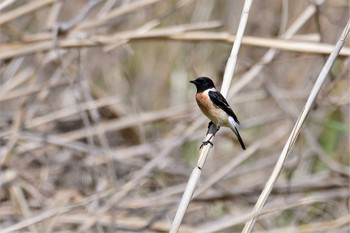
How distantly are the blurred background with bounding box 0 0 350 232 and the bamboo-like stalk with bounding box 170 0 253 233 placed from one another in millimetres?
892

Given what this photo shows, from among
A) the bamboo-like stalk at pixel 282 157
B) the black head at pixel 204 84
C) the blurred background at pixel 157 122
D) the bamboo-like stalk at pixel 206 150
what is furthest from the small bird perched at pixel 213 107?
the bamboo-like stalk at pixel 282 157

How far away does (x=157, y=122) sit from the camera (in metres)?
4.99

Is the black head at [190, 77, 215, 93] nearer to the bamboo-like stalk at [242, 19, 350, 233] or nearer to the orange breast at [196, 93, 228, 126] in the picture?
the orange breast at [196, 93, 228, 126]

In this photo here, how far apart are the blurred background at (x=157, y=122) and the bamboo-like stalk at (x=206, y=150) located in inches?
35.1

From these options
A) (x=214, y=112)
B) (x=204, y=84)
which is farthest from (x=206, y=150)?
(x=204, y=84)

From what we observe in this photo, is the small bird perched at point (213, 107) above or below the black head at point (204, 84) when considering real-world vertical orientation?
below

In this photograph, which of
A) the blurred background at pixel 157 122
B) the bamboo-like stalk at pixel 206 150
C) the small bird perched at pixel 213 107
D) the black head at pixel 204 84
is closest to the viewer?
the bamboo-like stalk at pixel 206 150

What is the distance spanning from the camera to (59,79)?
16.2ft

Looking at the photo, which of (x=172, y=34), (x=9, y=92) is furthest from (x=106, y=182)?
(x=172, y=34)

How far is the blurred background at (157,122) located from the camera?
151 inches

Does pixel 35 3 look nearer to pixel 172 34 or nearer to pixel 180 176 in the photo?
pixel 172 34

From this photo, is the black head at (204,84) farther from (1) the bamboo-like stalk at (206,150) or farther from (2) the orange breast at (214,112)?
(1) the bamboo-like stalk at (206,150)

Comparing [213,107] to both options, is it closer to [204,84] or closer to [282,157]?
[204,84]

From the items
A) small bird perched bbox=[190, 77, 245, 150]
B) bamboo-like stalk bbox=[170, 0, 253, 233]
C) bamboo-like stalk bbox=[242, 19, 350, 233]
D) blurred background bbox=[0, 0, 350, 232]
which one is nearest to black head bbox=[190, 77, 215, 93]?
small bird perched bbox=[190, 77, 245, 150]
